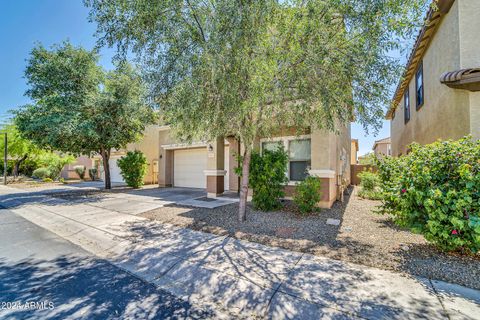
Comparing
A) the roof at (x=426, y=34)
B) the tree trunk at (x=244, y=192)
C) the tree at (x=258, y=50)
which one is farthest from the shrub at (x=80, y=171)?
the roof at (x=426, y=34)

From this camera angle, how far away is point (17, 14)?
9.32 metres

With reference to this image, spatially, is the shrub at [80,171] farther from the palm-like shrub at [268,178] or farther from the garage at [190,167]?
the palm-like shrub at [268,178]

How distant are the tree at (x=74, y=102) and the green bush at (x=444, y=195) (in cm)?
1044

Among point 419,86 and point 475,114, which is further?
point 419,86

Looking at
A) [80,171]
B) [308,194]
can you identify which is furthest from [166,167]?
[80,171]

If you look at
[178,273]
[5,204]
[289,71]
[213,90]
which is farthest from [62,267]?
[5,204]

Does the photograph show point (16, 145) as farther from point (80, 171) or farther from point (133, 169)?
point (133, 169)

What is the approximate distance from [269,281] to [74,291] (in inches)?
111

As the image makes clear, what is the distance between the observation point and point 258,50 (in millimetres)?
5184

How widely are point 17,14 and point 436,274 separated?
1536 centimetres

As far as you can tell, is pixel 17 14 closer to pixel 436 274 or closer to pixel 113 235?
pixel 113 235

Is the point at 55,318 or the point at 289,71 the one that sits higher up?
the point at 289,71

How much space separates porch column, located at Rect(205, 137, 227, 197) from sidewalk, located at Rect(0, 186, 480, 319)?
5.57 metres

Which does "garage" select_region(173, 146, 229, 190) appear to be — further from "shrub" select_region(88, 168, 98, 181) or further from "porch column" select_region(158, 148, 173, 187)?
"shrub" select_region(88, 168, 98, 181)
